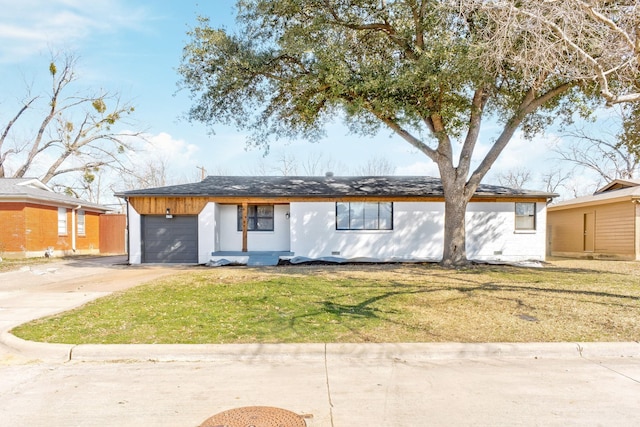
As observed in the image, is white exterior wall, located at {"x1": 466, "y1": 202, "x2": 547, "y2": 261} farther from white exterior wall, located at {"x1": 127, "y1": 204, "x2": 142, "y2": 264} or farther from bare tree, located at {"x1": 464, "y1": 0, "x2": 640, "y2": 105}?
white exterior wall, located at {"x1": 127, "y1": 204, "x2": 142, "y2": 264}

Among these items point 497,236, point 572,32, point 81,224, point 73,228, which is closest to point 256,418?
point 572,32

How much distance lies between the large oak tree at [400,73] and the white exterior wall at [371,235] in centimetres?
315

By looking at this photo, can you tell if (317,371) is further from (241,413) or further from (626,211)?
(626,211)

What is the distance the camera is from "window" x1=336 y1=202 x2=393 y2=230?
15992mm

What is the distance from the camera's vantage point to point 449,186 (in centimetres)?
1264

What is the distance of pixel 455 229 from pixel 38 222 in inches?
693

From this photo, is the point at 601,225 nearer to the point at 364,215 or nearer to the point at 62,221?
the point at 364,215

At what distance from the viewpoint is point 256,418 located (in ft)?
10.9

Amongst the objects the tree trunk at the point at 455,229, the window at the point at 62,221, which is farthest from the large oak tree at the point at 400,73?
the window at the point at 62,221

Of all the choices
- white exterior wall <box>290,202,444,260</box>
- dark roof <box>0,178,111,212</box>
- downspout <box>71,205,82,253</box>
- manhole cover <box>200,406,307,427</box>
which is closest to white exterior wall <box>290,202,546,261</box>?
white exterior wall <box>290,202,444,260</box>

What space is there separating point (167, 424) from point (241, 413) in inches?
23.1

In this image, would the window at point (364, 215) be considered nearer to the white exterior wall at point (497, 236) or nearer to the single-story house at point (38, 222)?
the white exterior wall at point (497, 236)

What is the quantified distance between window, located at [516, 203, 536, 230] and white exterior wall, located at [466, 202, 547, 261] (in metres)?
0.28

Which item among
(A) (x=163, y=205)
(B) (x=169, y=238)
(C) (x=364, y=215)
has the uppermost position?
(A) (x=163, y=205)
